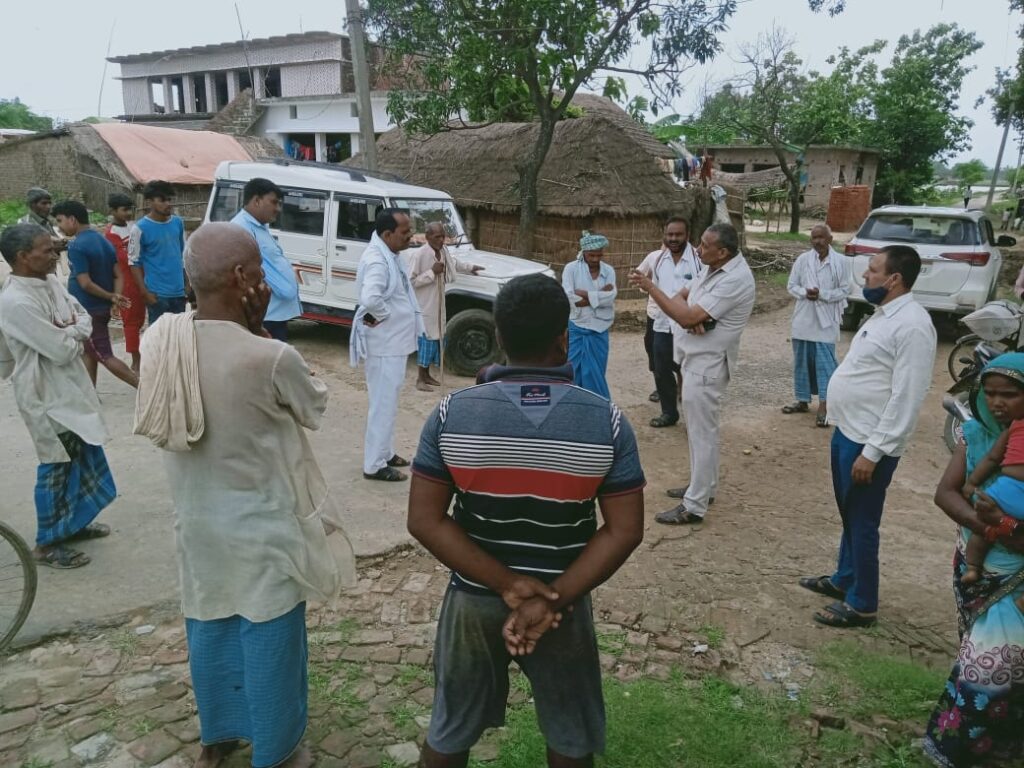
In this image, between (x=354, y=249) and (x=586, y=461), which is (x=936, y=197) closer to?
(x=354, y=249)

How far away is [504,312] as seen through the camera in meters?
1.72

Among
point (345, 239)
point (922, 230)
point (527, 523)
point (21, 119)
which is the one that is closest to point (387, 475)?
point (527, 523)

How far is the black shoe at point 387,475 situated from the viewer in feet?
15.8

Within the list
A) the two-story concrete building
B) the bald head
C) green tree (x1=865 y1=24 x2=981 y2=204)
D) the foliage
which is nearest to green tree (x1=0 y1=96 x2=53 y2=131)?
the two-story concrete building

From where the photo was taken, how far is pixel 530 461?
1.65 meters

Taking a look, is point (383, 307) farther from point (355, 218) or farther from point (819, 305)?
point (819, 305)

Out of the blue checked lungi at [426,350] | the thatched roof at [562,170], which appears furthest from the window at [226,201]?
the thatched roof at [562,170]

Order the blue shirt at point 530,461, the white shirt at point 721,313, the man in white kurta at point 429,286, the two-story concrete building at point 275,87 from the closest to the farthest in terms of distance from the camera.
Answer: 1. the blue shirt at point 530,461
2. the white shirt at point 721,313
3. the man in white kurta at point 429,286
4. the two-story concrete building at point 275,87

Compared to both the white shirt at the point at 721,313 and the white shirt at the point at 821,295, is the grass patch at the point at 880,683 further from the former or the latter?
the white shirt at the point at 821,295

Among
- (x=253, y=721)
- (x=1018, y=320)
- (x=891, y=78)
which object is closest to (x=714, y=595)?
(x=253, y=721)

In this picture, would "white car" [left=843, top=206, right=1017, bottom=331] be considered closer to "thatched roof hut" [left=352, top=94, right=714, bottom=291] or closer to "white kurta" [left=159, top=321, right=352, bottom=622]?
"thatched roof hut" [left=352, top=94, right=714, bottom=291]

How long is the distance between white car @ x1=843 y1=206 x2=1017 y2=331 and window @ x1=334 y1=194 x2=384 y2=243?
6.06 metres

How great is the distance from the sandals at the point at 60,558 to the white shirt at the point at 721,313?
11.4 feet

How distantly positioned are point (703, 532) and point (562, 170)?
8.59 m
